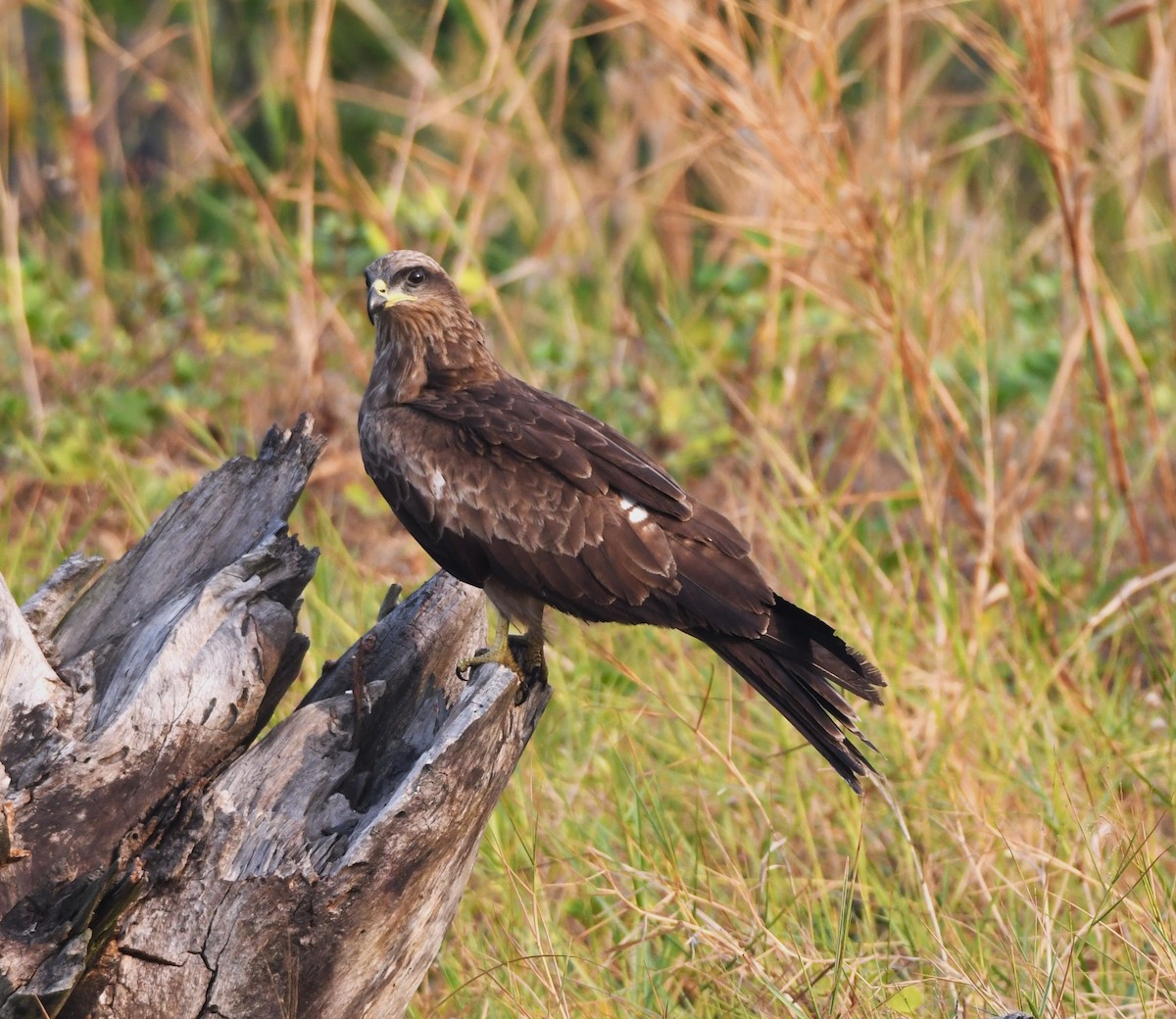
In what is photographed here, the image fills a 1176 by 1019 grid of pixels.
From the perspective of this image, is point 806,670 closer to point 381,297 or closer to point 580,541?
point 580,541

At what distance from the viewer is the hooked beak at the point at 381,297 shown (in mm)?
4102

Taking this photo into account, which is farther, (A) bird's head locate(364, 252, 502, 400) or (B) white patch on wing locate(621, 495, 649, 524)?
(A) bird's head locate(364, 252, 502, 400)

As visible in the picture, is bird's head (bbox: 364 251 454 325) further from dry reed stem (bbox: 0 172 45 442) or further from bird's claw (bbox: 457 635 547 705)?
dry reed stem (bbox: 0 172 45 442)

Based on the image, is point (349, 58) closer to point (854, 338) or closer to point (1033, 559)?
point (854, 338)

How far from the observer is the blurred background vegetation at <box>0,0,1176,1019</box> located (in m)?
3.44

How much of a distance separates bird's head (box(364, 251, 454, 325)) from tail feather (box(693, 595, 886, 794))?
137 cm

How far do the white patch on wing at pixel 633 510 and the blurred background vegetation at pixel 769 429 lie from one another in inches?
17.1

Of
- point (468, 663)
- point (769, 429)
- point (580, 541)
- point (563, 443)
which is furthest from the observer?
point (769, 429)

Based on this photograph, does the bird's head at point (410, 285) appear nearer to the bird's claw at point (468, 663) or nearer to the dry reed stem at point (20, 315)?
the bird's claw at point (468, 663)

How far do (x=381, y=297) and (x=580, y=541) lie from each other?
38.2 inches

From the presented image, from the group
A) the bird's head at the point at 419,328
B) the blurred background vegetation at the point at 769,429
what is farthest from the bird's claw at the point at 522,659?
the bird's head at the point at 419,328

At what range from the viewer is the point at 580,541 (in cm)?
364

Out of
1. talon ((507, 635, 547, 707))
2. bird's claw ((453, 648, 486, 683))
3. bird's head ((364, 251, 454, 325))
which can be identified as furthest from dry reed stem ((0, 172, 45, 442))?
bird's claw ((453, 648, 486, 683))

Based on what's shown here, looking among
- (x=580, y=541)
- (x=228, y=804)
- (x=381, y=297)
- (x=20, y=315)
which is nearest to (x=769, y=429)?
(x=381, y=297)
